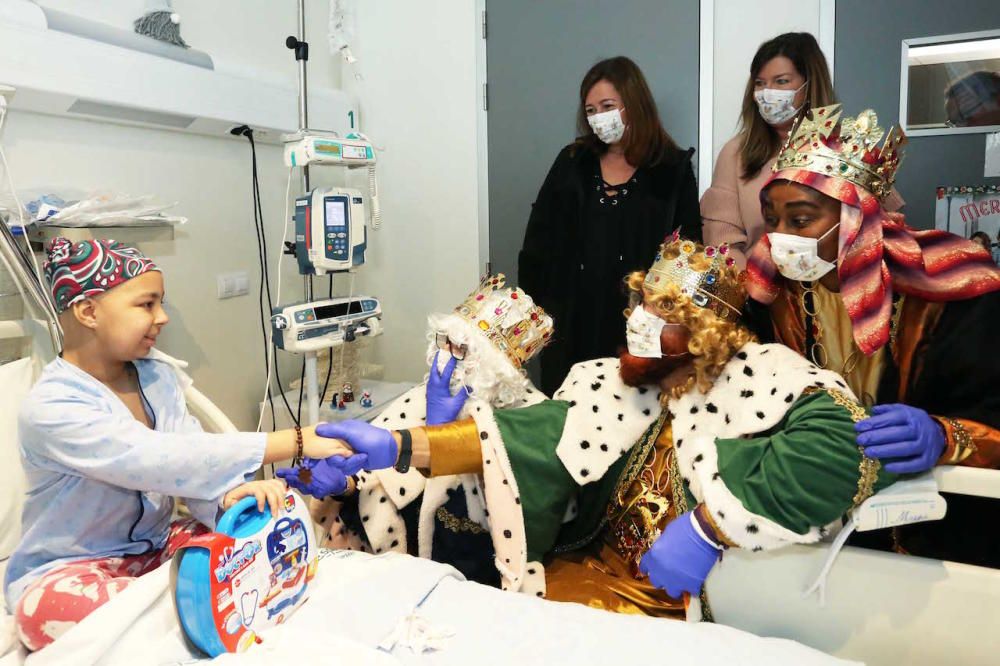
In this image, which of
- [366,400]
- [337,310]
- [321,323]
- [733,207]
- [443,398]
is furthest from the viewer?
[366,400]

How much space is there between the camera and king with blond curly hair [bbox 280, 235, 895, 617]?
1678 millimetres

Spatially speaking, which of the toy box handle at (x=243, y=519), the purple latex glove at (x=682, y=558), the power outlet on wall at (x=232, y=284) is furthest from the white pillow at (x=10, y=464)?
the purple latex glove at (x=682, y=558)

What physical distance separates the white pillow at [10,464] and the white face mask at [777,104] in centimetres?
236

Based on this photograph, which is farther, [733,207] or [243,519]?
[733,207]

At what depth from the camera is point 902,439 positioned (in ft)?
5.07

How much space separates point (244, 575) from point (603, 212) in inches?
73.5

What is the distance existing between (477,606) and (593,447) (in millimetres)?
536

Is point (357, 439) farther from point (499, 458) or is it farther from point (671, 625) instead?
point (671, 625)

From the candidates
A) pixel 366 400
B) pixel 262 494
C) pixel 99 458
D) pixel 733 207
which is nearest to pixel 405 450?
pixel 262 494

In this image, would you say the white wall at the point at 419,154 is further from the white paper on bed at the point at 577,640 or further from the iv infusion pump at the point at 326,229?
the white paper on bed at the point at 577,640

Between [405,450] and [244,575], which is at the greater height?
[405,450]

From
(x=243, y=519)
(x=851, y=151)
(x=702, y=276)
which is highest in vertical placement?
(x=851, y=151)

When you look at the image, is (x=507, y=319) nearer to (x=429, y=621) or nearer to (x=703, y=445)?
(x=703, y=445)

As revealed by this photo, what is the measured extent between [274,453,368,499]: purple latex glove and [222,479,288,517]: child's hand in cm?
26
